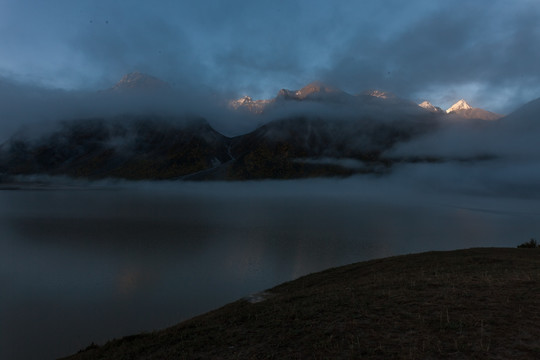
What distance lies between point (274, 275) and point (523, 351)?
35531 millimetres

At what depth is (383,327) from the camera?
14.8 m

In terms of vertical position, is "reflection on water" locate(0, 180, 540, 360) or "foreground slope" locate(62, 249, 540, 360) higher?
"foreground slope" locate(62, 249, 540, 360)

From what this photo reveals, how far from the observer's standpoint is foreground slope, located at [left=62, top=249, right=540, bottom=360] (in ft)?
41.2

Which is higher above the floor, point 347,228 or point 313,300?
point 313,300

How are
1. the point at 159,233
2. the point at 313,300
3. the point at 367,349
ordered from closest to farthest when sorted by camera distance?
the point at 367,349 < the point at 313,300 < the point at 159,233

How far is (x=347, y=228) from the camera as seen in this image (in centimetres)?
9181

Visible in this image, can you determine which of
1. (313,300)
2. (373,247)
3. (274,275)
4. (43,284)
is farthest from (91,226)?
(313,300)

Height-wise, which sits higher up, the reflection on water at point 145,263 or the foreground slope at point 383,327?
the foreground slope at point 383,327

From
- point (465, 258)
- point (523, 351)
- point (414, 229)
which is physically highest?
point (523, 351)

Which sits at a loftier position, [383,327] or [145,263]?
[383,327]

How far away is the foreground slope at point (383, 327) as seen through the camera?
12570 mm

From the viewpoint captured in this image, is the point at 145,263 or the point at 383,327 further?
the point at 145,263

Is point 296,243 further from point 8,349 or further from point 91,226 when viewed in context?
point 91,226

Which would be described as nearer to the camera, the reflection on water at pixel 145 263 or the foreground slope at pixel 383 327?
the foreground slope at pixel 383 327
